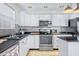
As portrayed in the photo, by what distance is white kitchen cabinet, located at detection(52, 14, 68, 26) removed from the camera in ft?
25.2

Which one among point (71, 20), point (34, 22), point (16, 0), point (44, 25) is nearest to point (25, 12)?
point (34, 22)

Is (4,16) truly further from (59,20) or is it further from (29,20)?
(59,20)

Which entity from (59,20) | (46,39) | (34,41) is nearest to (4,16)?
(34,41)

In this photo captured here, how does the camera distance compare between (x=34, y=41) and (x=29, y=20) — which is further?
(x=29, y=20)

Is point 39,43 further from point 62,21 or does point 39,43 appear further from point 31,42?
point 62,21

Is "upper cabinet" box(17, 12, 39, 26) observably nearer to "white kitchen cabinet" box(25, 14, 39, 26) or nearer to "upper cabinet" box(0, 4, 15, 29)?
"white kitchen cabinet" box(25, 14, 39, 26)

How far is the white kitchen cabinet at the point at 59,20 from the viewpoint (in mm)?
7676

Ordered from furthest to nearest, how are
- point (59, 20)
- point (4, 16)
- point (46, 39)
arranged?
point (59, 20), point (46, 39), point (4, 16)

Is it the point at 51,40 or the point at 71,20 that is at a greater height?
the point at 71,20

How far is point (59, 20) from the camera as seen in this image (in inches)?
304

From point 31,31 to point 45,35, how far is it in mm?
1224

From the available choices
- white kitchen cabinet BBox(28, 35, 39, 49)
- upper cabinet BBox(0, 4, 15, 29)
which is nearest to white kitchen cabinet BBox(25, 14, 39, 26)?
white kitchen cabinet BBox(28, 35, 39, 49)

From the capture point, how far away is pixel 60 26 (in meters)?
7.82

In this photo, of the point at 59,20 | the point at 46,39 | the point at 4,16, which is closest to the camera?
the point at 4,16
